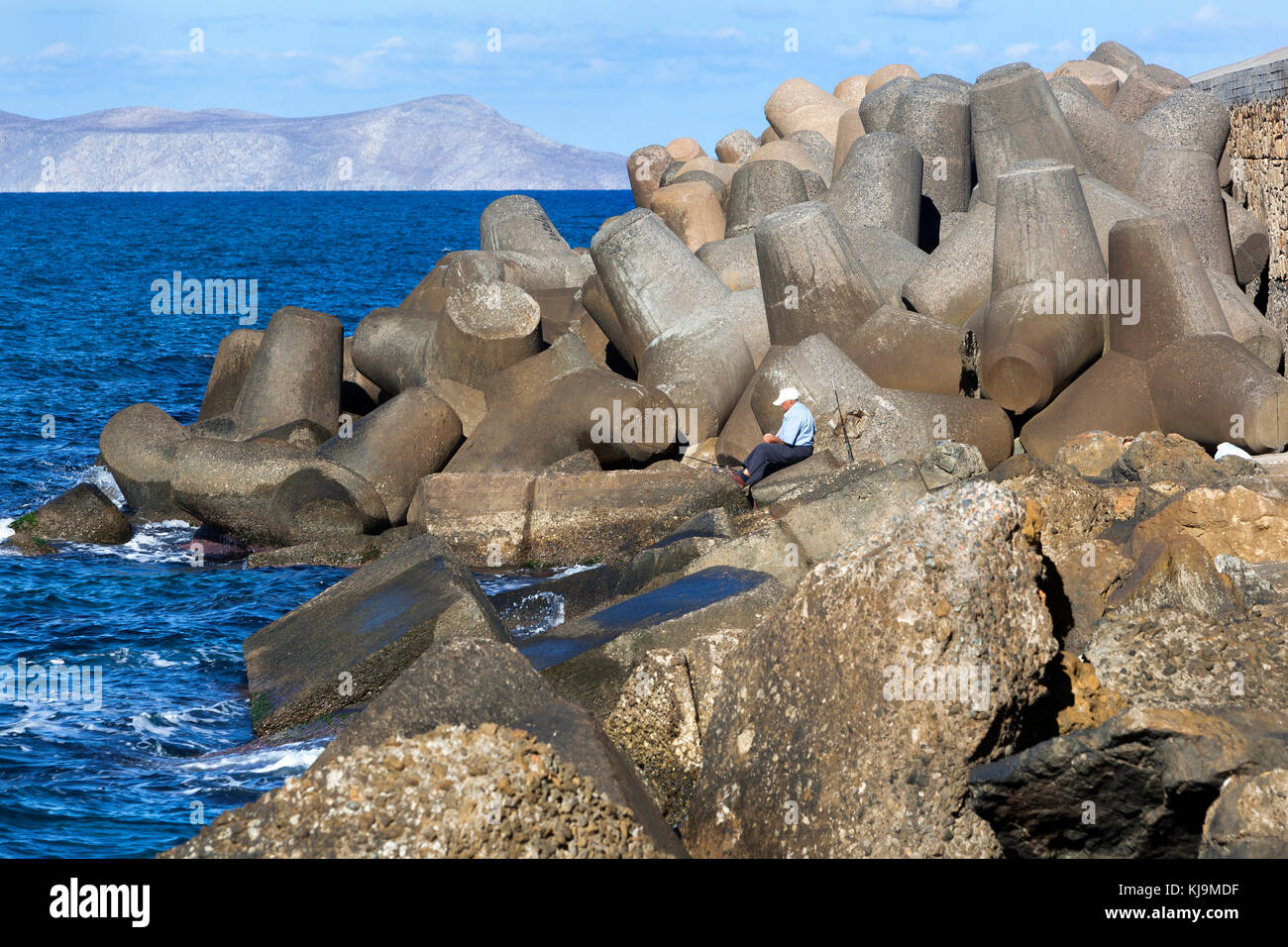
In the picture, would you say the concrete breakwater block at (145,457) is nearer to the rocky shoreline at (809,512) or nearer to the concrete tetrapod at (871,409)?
the rocky shoreline at (809,512)

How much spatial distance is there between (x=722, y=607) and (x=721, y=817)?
1630mm

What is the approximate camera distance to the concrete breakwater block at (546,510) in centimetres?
933

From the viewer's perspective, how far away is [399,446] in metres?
10.6

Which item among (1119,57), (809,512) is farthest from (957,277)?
(1119,57)

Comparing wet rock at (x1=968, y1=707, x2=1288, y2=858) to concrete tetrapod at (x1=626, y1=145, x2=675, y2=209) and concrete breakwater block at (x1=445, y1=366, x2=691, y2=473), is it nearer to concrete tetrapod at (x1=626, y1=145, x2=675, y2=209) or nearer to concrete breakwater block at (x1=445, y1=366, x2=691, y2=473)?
concrete breakwater block at (x1=445, y1=366, x2=691, y2=473)

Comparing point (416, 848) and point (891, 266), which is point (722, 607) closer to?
point (416, 848)

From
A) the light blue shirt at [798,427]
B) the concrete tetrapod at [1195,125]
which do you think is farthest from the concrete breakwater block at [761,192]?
the light blue shirt at [798,427]

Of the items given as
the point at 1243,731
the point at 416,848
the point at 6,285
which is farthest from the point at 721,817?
the point at 6,285

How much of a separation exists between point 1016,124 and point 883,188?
1542 mm

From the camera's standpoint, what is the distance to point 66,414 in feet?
58.1

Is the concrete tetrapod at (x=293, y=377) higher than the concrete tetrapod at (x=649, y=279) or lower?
lower

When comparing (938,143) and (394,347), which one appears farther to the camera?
(938,143)

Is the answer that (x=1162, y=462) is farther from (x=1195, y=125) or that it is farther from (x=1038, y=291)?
(x=1195, y=125)

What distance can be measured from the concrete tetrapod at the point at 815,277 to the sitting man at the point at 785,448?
5.22 ft
